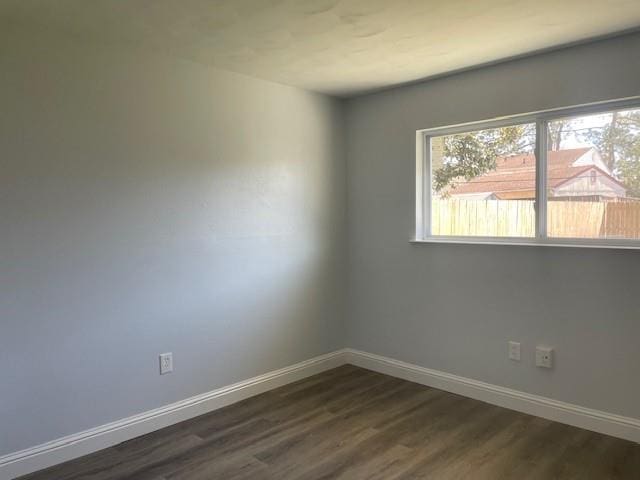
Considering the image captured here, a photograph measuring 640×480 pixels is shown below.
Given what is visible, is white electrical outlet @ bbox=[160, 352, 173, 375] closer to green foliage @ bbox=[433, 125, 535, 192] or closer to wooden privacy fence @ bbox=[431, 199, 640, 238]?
wooden privacy fence @ bbox=[431, 199, 640, 238]

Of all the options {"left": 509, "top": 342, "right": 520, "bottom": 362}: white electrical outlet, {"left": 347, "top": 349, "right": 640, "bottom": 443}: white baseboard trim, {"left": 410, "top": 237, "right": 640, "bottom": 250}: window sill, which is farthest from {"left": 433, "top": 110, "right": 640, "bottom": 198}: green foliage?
{"left": 347, "top": 349, "right": 640, "bottom": 443}: white baseboard trim

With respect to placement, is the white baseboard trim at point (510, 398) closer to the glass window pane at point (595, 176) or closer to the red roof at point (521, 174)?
the glass window pane at point (595, 176)

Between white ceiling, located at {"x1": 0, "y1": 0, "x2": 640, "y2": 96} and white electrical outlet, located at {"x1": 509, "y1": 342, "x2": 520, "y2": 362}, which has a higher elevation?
white ceiling, located at {"x1": 0, "y1": 0, "x2": 640, "y2": 96}

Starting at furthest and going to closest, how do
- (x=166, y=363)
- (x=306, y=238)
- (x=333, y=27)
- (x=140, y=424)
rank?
(x=306, y=238) < (x=166, y=363) < (x=140, y=424) < (x=333, y=27)

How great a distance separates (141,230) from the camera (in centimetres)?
276

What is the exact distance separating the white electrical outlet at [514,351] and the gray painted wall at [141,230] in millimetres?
1481

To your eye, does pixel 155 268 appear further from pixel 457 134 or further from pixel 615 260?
pixel 615 260

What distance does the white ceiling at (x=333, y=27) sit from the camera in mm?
2160

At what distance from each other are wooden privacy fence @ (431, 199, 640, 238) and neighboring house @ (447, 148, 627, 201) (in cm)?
5

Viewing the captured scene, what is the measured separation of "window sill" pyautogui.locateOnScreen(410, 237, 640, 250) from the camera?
105 inches

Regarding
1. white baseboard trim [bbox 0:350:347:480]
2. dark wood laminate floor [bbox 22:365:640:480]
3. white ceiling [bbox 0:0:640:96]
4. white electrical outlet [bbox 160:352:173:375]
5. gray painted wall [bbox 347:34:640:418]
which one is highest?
white ceiling [bbox 0:0:640:96]

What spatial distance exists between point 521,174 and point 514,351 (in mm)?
1143

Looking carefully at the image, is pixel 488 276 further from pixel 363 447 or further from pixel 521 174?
pixel 363 447

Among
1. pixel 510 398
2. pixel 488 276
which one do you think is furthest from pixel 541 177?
pixel 510 398
